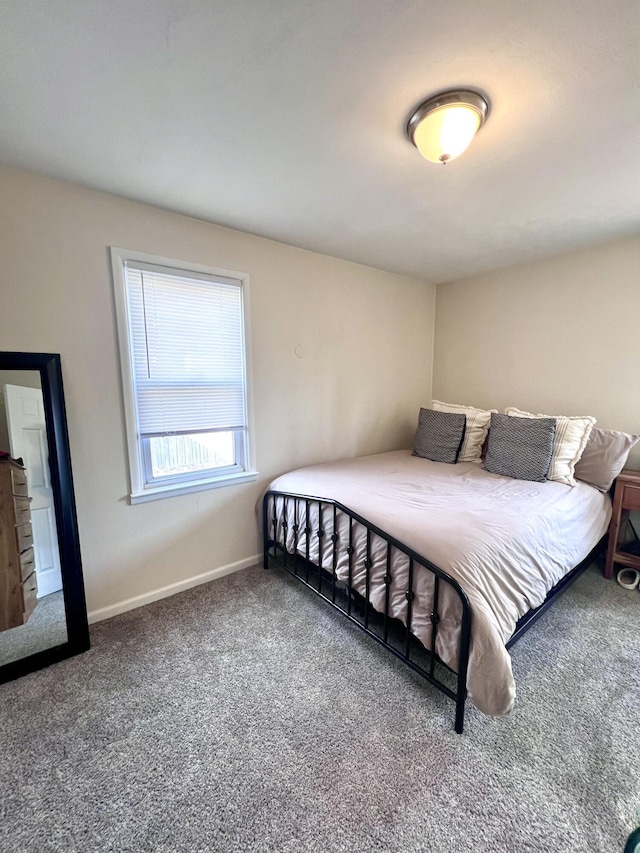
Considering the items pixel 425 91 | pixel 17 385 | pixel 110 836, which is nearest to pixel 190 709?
pixel 110 836

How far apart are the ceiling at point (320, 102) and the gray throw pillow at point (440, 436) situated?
1564mm

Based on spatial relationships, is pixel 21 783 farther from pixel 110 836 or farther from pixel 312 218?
pixel 312 218

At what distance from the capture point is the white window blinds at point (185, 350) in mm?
2092

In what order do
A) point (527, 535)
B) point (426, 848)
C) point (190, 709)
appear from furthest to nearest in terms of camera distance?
point (527, 535) < point (190, 709) < point (426, 848)

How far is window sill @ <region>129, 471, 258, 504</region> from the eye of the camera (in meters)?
2.15

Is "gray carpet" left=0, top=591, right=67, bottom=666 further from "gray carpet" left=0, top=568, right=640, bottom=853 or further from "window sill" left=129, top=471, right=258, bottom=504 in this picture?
"window sill" left=129, top=471, right=258, bottom=504

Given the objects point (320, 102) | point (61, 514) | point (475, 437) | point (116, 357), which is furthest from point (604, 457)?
point (61, 514)

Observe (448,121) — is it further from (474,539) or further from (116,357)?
(116,357)

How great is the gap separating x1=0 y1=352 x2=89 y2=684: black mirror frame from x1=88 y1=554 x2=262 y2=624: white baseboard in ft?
0.78

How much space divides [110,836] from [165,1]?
246cm

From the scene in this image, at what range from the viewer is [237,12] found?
0.96 m

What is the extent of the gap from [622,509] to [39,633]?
3694 mm

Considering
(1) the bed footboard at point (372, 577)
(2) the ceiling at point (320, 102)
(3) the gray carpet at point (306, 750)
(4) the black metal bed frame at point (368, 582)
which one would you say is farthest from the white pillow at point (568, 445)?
(1) the bed footboard at point (372, 577)

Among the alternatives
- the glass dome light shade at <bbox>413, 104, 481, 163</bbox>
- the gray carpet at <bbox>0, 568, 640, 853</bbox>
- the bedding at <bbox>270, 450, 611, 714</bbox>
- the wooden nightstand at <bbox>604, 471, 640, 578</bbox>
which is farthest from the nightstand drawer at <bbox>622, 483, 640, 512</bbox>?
the glass dome light shade at <bbox>413, 104, 481, 163</bbox>
